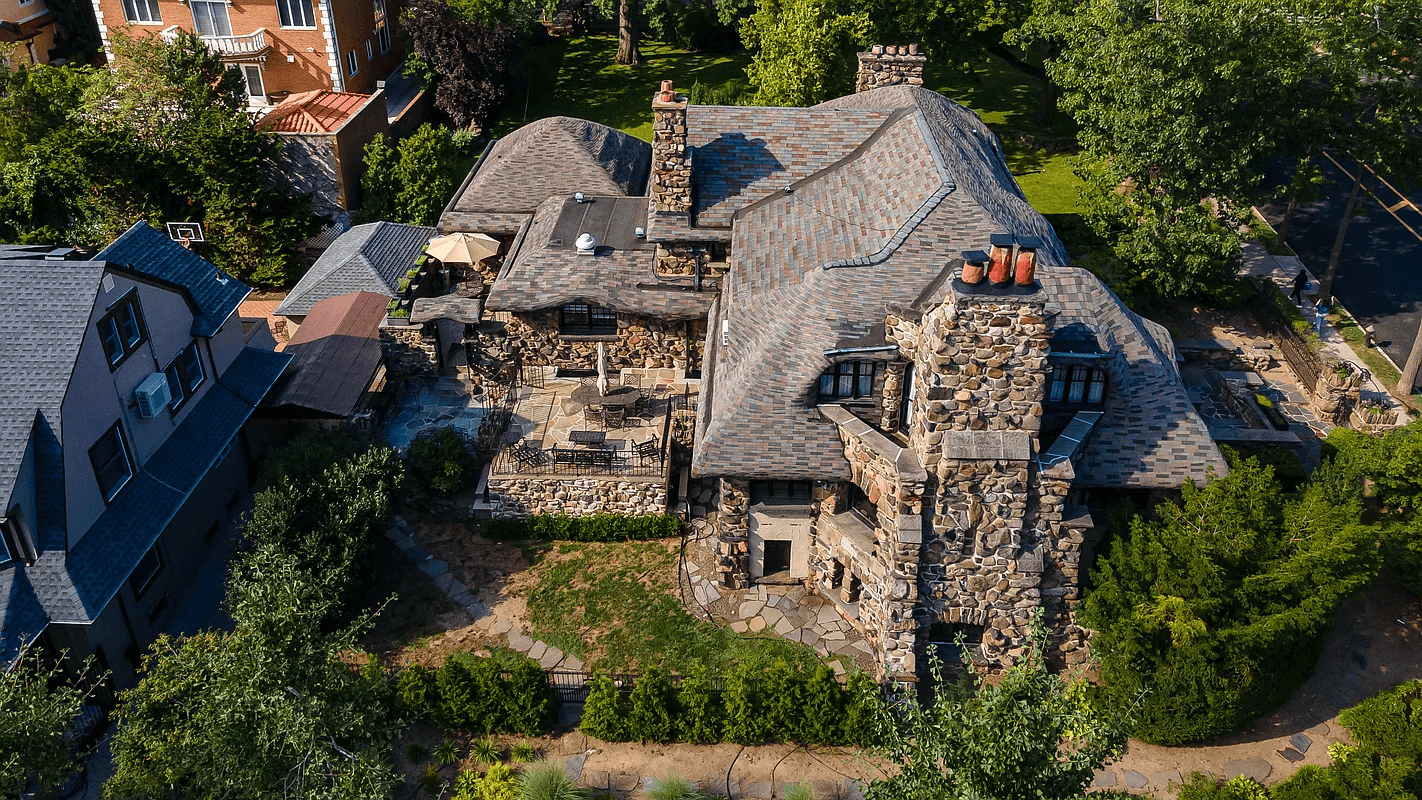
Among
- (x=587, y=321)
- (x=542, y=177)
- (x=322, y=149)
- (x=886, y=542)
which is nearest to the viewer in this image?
(x=886, y=542)

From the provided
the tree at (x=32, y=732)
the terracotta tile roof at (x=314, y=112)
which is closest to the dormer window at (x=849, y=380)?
the tree at (x=32, y=732)

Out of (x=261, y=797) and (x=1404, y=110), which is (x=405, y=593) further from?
(x=1404, y=110)

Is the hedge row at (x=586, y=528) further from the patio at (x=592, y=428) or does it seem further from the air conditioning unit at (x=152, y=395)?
the air conditioning unit at (x=152, y=395)

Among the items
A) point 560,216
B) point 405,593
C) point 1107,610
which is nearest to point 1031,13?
point 560,216

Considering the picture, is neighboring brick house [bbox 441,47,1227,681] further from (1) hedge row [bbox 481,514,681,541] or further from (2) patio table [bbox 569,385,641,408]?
(1) hedge row [bbox 481,514,681,541]

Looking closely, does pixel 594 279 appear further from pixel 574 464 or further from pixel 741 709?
pixel 741 709

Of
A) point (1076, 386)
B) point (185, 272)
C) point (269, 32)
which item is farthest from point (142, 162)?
point (1076, 386)
